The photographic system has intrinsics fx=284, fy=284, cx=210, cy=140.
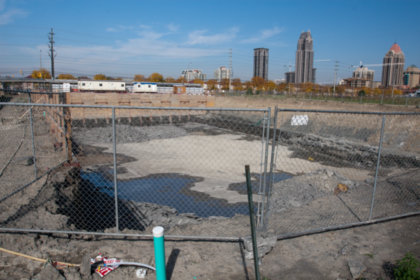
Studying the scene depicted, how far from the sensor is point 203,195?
447 inches

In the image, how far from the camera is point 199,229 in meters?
5.72

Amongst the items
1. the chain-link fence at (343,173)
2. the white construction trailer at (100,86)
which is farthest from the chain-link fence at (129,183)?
the white construction trailer at (100,86)

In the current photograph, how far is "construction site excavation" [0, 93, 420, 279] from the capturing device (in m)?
4.53

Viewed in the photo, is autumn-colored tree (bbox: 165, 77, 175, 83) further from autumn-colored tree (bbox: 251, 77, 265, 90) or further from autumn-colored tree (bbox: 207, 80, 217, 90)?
autumn-colored tree (bbox: 251, 77, 265, 90)

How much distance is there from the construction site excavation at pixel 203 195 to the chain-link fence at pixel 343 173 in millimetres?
61

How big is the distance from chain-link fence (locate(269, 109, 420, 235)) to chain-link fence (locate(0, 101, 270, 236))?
1.06m

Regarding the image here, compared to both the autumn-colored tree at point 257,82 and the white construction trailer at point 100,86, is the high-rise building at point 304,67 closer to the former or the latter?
the autumn-colored tree at point 257,82

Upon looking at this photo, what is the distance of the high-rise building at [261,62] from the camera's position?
130375 mm

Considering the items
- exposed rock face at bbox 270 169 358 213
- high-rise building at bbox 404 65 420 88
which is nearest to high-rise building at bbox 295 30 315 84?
high-rise building at bbox 404 65 420 88

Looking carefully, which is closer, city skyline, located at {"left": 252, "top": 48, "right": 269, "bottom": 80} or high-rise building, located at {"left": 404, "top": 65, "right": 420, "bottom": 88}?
high-rise building, located at {"left": 404, "top": 65, "right": 420, "bottom": 88}

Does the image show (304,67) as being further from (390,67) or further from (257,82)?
(257,82)

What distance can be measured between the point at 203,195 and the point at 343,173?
7.53 meters

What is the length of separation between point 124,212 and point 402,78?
121m

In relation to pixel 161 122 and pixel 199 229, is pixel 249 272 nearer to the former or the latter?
pixel 199 229
